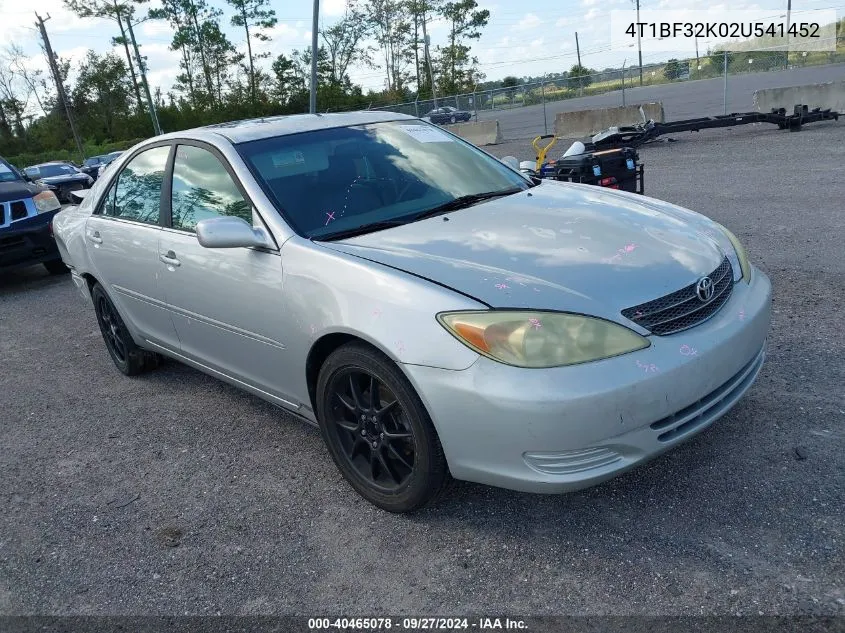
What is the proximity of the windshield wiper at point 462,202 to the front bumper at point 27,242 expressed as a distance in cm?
663

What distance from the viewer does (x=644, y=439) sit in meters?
2.46

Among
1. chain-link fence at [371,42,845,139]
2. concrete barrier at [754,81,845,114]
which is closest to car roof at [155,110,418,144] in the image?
concrete barrier at [754,81,845,114]

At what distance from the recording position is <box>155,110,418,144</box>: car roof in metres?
3.71

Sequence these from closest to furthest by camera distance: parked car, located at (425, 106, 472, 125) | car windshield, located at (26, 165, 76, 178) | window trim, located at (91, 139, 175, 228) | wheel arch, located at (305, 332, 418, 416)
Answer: wheel arch, located at (305, 332, 418, 416) → window trim, located at (91, 139, 175, 228) → car windshield, located at (26, 165, 76, 178) → parked car, located at (425, 106, 472, 125)

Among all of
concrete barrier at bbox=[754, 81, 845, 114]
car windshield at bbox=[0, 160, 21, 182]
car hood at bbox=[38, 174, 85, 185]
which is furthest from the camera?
car hood at bbox=[38, 174, 85, 185]

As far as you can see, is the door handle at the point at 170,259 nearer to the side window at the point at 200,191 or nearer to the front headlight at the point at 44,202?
the side window at the point at 200,191

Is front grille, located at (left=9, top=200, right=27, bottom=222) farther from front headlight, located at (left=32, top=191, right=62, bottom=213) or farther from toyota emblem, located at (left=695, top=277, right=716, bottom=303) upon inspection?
toyota emblem, located at (left=695, top=277, right=716, bottom=303)

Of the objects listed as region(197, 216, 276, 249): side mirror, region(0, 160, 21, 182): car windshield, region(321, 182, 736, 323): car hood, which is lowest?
region(321, 182, 736, 323): car hood

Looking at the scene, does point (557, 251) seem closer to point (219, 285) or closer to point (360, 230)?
point (360, 230)

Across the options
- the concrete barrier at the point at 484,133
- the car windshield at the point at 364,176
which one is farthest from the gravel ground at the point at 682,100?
the car windshield at the point at 364,176

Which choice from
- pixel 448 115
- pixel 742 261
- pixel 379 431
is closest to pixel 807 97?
pixel 742 261

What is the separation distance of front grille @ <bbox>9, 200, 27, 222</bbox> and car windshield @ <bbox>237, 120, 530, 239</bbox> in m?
6.03

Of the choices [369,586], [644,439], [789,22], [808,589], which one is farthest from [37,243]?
[789,22]

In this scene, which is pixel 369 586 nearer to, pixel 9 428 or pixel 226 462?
pixel 226 462
